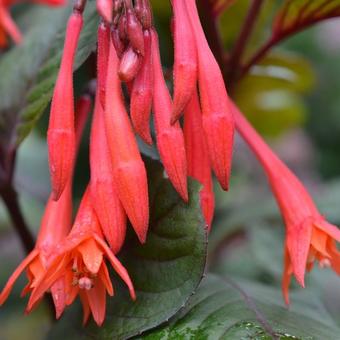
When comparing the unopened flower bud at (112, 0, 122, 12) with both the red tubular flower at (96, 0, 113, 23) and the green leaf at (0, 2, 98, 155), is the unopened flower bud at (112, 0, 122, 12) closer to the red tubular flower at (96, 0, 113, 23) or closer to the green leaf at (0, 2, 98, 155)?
the red tubular flower at (96, 0, 113, 23)

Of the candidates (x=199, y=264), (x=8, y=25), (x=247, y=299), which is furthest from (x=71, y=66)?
(x=8, y=25)

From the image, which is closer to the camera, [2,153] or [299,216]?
[299,216]

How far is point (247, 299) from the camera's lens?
3.15ft

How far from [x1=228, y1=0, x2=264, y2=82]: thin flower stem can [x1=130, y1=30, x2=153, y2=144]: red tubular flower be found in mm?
350

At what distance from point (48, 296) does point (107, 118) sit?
1.41 ft

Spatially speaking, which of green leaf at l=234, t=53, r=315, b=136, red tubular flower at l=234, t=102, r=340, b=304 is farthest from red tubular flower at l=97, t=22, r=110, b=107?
green leaf at l=234, t=53, r=315, b=136

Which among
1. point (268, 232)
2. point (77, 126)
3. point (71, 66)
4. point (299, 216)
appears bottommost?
point (268, 232)

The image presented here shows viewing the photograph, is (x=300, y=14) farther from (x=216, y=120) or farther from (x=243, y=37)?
(x=216, y=120)

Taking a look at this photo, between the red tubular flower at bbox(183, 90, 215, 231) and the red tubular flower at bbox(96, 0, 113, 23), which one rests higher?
the red tubular flower at bbox(96, 0, 113, 23)

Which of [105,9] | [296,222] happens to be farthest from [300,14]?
[105,9]

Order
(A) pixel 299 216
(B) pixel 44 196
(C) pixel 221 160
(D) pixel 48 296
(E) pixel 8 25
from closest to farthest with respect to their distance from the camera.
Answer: (C) pixel 221 160
(A) pixel 299 216
(D) pixel 48 296
(E) pixel 8 25
(B) pixel 44 196

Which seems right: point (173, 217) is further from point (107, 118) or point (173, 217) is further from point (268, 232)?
point (268, 232)

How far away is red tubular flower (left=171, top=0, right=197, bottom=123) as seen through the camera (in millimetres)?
794

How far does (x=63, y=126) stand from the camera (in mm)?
838
